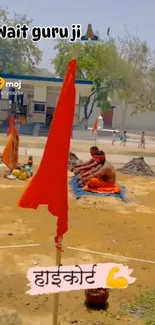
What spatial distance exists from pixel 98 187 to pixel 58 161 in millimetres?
9431

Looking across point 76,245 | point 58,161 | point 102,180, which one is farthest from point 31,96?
point 58,161

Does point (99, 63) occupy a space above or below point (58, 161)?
above

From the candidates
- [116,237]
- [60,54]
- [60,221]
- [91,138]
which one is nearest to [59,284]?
[60,221]

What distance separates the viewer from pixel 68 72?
148 inches

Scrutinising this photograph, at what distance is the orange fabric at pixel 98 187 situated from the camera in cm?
1302

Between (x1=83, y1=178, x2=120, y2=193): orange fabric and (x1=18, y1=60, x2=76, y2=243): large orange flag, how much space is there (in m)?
9.10

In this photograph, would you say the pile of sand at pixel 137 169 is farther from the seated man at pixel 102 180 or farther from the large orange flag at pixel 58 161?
the large orange flag at pixel 58 161

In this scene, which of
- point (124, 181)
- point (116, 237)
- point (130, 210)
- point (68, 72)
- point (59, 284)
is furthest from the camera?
point (124, 181)

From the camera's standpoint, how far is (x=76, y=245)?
8.38 m

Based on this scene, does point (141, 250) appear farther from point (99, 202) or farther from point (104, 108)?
point (104, 108)

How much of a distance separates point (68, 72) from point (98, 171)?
9.42 metres

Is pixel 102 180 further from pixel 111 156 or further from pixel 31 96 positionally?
pixel 31 96

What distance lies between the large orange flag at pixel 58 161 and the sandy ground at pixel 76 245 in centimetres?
227

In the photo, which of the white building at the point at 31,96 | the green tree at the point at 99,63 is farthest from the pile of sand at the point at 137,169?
the green tree at the point at 99,63
